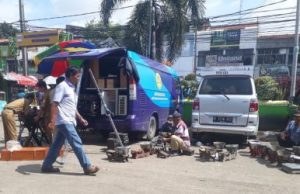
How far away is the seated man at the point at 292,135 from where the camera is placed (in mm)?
9188

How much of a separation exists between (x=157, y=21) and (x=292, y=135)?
38.7 ft

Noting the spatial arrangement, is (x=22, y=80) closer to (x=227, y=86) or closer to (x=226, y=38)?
(x=227, y=86)

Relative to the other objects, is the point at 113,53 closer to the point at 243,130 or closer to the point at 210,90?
the point at 210,90

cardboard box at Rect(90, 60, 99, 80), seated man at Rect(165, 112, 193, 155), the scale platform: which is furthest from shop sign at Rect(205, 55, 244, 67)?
the scale platform

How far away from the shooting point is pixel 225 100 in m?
9.96

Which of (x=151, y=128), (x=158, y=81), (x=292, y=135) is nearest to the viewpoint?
(x=292, y=135)

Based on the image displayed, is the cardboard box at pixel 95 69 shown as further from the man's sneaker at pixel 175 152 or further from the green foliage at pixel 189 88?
the green foliage at pixel 189 88

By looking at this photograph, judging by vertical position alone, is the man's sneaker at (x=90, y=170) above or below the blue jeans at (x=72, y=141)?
below

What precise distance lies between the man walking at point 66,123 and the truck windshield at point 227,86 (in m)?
4.75

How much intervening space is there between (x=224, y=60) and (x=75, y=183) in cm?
4269

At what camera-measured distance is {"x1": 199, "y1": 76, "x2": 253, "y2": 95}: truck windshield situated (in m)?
10.1

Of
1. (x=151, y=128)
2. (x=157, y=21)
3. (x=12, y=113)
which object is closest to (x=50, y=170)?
(x=12, y=113)

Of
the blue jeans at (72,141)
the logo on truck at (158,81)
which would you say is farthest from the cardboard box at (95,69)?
the blue jeans at (72,141)

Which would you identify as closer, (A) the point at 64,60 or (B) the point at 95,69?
(A) the point at 64,60
